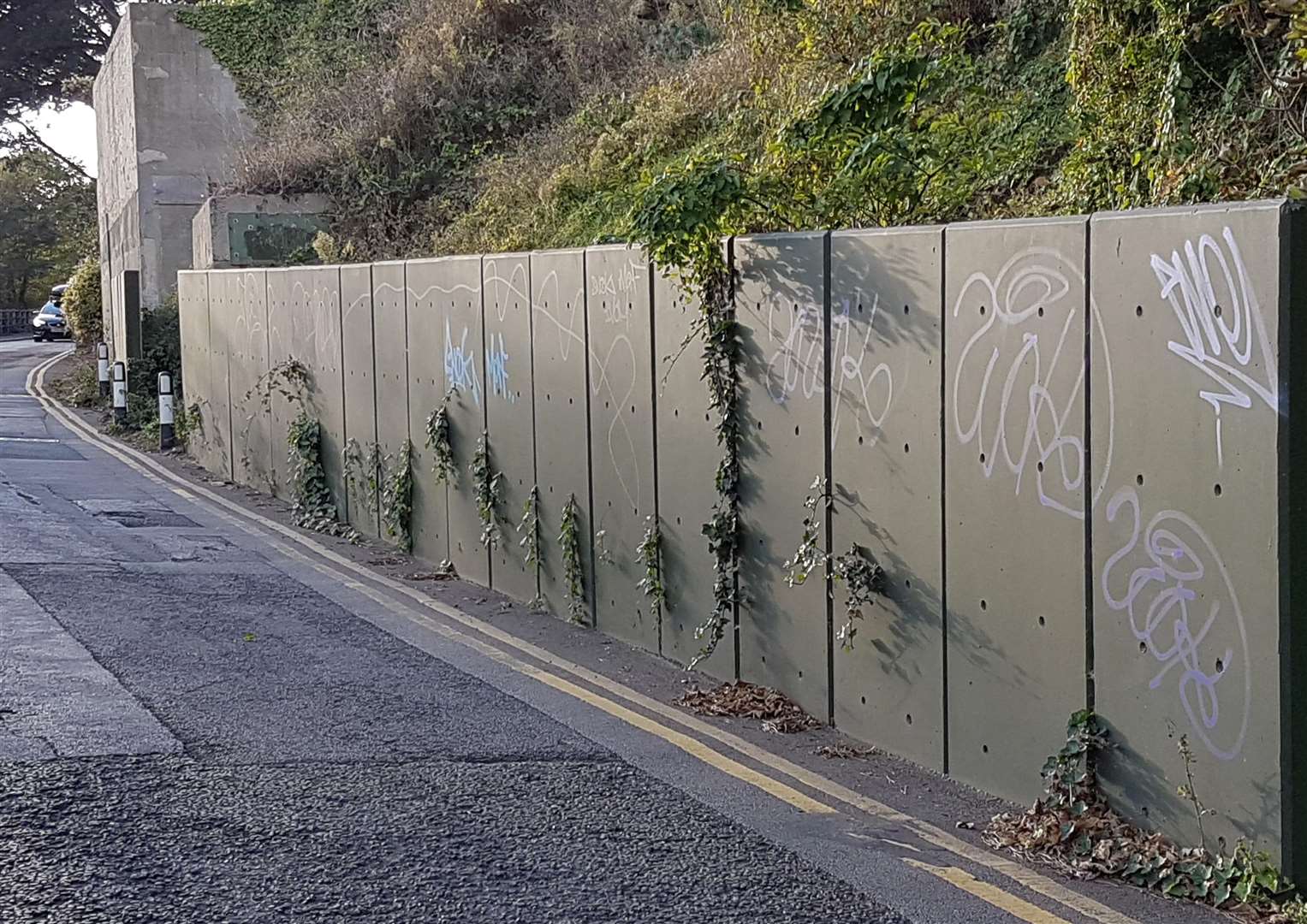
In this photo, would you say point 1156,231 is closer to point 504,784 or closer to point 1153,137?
point 504,784

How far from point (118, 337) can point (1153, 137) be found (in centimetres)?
2157

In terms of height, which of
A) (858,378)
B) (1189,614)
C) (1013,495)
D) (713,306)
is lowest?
(1189,614)

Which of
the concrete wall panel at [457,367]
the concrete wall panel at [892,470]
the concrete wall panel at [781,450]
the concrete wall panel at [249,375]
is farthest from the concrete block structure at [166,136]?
the concrete wall panel at [892,470]

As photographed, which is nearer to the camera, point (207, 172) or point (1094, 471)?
point (1094, 471)

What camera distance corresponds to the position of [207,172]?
1040 inches

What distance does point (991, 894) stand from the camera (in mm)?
4781

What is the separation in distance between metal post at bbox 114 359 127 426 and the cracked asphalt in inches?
518

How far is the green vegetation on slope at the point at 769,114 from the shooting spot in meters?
8.22

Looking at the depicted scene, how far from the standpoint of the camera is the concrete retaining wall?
14.6ft

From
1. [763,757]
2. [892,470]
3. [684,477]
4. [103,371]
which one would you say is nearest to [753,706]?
[763,757]

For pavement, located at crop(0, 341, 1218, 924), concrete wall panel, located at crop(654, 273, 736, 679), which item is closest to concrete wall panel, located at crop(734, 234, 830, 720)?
concrete wall panel, located at crop(654, 273, 736, 679)

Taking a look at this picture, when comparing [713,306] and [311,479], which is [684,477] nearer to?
[713,306]

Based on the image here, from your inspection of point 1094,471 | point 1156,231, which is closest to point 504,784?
point 1094,471

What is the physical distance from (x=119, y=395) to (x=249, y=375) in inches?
271
